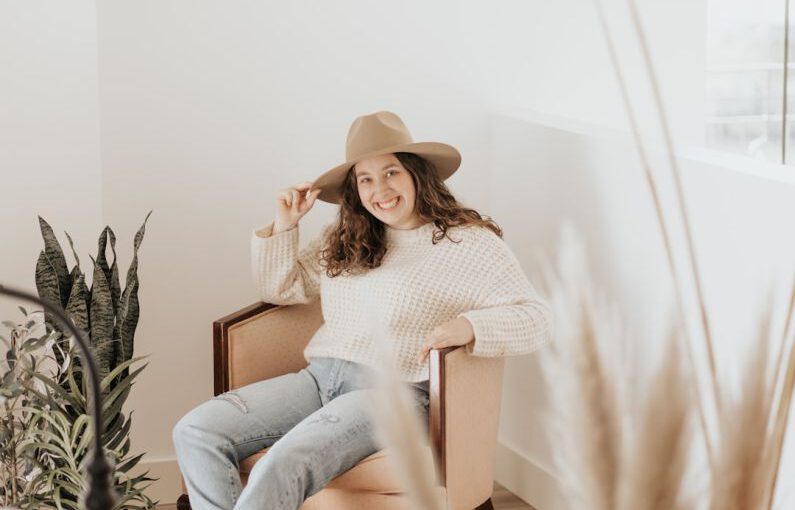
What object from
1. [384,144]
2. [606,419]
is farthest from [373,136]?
[606,419]

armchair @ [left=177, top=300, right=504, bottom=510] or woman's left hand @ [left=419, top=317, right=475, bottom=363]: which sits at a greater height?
woman's left hand @ [left=419, top=317, right=475, bottom=363]

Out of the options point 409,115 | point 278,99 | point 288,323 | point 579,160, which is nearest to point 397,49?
point 409,115

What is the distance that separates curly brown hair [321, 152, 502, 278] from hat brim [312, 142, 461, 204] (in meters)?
0.03

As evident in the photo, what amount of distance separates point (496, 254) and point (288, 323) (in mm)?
690

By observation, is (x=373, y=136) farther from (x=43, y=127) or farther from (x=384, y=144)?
(x=43, y=127)

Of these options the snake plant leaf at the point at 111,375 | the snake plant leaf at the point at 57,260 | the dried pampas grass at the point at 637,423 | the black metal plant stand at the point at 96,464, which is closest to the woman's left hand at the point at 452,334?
the snake plant leaf at the point at 111,375

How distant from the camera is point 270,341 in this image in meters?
2.96

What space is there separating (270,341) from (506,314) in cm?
77

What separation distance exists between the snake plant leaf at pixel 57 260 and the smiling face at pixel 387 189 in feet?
2.77

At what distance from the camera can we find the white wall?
123 inches

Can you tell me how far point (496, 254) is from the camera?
8.77 feet

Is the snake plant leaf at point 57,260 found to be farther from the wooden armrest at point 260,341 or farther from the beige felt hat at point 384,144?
the beige felt hat at point 384,144

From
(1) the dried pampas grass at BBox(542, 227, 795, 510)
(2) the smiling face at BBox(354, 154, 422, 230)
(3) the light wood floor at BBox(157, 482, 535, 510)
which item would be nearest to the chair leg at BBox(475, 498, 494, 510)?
(3) the light wood floor at BBox(157, 482, 535, 510)

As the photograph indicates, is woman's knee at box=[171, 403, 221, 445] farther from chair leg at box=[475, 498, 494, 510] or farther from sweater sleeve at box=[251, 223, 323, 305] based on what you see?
chair leg at box=[475, 498, 494, 510]
